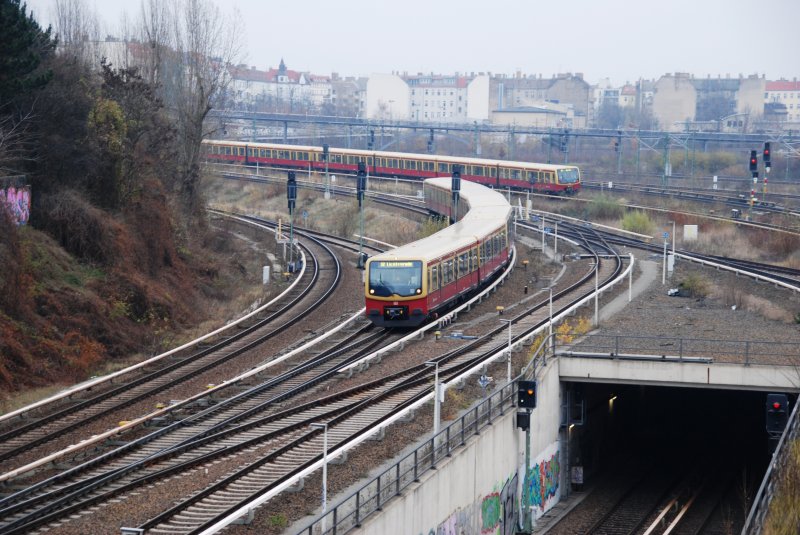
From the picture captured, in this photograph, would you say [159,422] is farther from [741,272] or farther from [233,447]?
[741,272]

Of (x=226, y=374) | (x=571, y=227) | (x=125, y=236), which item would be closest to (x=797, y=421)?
(x=226, y=374)

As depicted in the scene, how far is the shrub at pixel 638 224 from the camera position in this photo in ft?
196

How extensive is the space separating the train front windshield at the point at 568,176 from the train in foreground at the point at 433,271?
91.4 feet

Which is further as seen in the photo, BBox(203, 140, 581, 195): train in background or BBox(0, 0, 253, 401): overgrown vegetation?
BBox(203, 140, 581, 195): train in background

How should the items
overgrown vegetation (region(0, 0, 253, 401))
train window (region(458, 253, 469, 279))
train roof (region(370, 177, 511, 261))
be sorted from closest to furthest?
overgrown vegetation (region(0, 0, 253, 401)), train roof (region(370, 177, 511, 261)), train window (region(458, 253, 469, 279))

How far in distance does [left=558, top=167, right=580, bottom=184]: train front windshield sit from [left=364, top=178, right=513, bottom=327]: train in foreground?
1096 inches

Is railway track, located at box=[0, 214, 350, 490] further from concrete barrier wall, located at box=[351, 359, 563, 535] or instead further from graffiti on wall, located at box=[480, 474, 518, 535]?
graffiti on wall, located at box=[480, 474, 518, 535]

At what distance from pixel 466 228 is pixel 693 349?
486 inches

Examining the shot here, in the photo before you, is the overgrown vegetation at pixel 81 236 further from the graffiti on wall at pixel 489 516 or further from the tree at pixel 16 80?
the graffiti on wall at pixel 489 516

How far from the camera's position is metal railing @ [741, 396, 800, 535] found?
17844mm

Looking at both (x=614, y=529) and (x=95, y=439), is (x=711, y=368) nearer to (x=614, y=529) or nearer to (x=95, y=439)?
(x=614, y=529)

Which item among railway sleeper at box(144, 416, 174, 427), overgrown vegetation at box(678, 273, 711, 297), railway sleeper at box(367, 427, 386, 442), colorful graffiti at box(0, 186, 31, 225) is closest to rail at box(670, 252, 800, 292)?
overgrown vegetation at box(678, 273, 711, 297)

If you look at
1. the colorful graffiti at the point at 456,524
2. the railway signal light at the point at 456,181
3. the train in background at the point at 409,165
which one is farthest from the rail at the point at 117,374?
the train in background at the point at 409,165

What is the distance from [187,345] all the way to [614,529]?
12.3 metres
